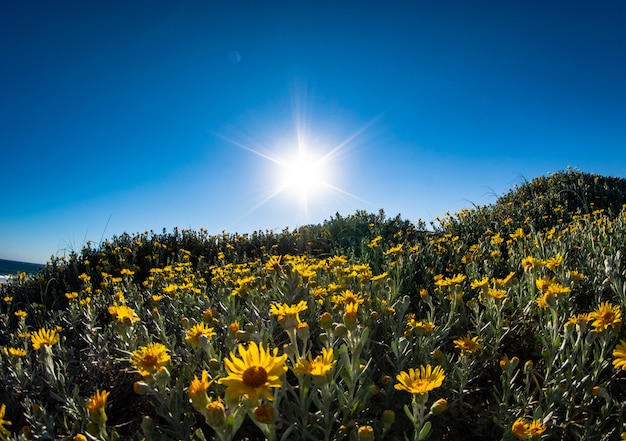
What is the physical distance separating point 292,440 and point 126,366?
5.43 ft

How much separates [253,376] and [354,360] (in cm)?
Answer: 59

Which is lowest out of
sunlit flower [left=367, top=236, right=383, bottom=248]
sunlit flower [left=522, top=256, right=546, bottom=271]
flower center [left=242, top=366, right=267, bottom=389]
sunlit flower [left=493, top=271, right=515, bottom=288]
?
flower center [left=242, top=366, right=267, bottom=389]

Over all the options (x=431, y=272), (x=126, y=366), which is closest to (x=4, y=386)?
(x=126, y=366)

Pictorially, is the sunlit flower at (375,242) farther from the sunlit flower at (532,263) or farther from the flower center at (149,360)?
the flower center at (149,360)

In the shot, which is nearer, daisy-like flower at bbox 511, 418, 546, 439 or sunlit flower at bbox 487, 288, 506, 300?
daisy-like flower at bbox 511, 418, 546, 439

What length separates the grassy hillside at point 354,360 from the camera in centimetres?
162

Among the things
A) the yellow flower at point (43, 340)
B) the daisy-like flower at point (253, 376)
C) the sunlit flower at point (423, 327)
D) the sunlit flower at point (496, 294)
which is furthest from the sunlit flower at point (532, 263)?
the yellow flower at point (43, 340)

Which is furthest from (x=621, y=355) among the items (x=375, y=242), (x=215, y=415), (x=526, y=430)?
(x=375, y=242)

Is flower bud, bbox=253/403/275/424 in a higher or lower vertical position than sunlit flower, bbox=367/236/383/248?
lower

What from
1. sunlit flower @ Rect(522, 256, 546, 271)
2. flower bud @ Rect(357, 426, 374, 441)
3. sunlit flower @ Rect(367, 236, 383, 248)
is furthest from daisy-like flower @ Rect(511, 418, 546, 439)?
sunlit flower @ Rect(367, 236, 383, 248)

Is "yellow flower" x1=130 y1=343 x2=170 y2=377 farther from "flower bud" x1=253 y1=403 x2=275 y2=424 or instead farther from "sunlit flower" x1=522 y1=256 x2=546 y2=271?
"sunlit flower" x1=522 y1=256 x2=546 y2=271

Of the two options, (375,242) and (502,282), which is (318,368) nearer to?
(502,282)

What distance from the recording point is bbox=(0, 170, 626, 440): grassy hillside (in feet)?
5.31

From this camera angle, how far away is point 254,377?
133 cm
